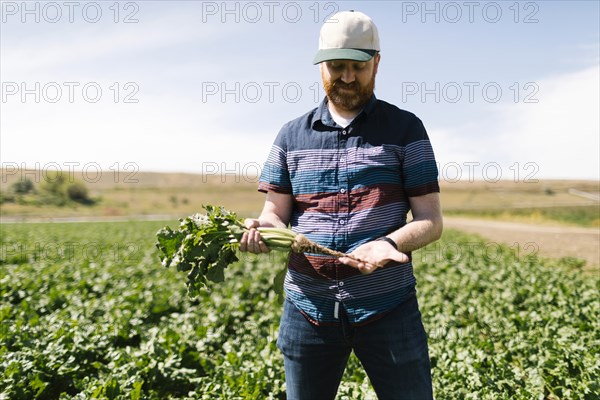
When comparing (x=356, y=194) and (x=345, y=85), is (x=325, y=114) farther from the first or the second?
(x=356, y=194)

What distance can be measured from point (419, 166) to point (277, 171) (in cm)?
72

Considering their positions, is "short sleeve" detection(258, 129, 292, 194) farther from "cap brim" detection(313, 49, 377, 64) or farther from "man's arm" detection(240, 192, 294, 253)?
"cap brim" detection(313, 49, 377, 64)

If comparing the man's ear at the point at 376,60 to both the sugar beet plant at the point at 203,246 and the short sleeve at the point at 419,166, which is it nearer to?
the short sleeve at the point at 419,166

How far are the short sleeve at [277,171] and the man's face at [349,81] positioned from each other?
0.36m

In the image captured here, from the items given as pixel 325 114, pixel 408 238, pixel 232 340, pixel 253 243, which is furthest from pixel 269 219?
pixel 232 340

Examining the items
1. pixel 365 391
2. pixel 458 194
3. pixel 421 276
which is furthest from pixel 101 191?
pixel 365 391

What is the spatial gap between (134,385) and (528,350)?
4030mm

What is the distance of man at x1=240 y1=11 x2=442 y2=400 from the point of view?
2.43 meters

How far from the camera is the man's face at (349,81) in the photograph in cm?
246

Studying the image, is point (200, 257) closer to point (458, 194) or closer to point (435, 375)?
point (435, 375)

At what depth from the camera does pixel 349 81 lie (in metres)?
2.48

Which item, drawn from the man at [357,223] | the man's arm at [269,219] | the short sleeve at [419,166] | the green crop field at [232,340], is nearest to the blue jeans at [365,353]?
the man at [357,223]

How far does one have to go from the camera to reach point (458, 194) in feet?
313

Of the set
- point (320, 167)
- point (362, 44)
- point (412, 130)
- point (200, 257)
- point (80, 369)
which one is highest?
point (362, 44)
